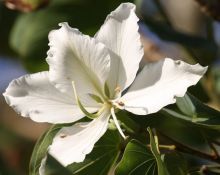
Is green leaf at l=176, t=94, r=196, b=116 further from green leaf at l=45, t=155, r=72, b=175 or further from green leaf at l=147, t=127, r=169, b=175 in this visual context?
green leaf at l=45, t=155, r=72, b=175

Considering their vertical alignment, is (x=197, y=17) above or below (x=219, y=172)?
below

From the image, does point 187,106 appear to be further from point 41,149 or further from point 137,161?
point 41,149

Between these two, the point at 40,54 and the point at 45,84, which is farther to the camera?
the point at 40,54

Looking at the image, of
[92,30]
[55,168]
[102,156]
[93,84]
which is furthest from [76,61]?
[92,30]

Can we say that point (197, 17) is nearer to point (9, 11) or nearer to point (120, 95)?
point (9, 11)

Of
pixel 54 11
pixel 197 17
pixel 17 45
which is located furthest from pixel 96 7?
pixel 197 17

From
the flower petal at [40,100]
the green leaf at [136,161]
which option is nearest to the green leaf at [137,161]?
the green leaf at [136,161]

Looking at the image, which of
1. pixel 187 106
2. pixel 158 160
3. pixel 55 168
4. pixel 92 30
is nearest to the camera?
pixel 55 168
